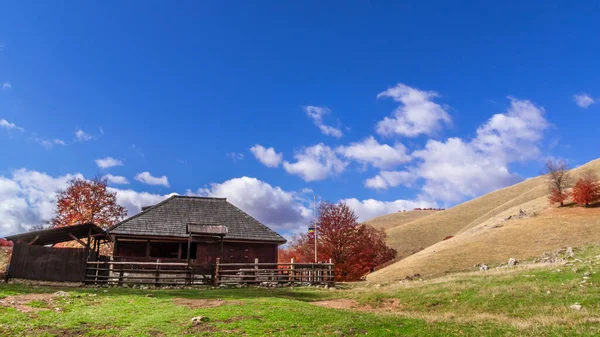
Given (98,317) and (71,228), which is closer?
(98,317)

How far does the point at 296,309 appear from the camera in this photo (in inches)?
581

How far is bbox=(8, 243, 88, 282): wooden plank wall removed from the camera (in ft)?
77.9

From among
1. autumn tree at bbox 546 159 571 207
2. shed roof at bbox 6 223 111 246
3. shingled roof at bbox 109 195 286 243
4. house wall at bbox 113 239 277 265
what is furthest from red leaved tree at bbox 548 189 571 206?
shed roof at bbox 6 223 111 246

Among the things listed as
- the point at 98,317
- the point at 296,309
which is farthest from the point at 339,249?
the point at 98,317

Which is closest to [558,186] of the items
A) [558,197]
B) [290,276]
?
[558,197]

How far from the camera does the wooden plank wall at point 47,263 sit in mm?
23750

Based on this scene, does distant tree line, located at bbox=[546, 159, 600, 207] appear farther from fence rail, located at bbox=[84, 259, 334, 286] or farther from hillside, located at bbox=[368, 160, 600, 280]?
fence rail, located at bbox=[84, 259, 334, 286]

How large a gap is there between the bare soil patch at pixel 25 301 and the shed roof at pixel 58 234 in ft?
26.2

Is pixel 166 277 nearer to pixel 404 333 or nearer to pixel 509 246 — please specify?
pixel 404 333

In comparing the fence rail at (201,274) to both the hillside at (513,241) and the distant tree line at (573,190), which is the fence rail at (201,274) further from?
the distant tree line at (573,190)

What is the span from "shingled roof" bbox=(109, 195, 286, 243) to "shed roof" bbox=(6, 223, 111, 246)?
14.2 feet

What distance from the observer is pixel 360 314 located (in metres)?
14.0

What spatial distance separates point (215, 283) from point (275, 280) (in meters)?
3.87

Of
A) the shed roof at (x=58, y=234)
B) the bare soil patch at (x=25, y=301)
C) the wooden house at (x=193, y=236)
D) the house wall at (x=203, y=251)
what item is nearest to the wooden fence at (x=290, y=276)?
the wooden house at (x=193, y=236)
